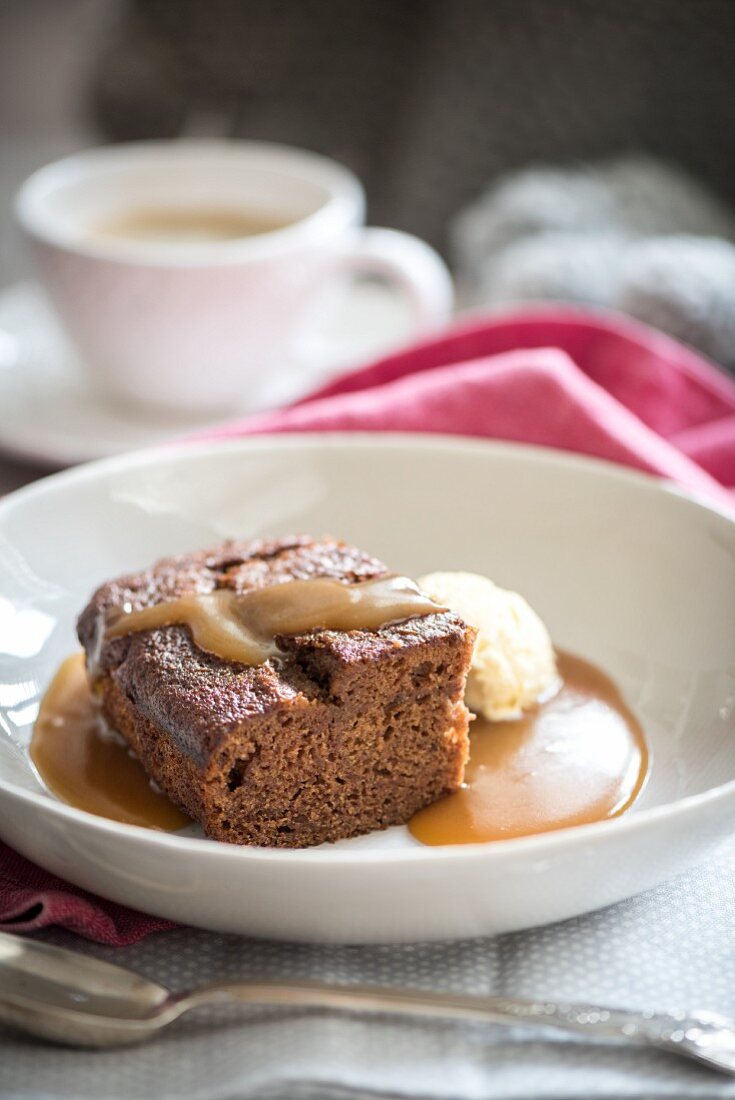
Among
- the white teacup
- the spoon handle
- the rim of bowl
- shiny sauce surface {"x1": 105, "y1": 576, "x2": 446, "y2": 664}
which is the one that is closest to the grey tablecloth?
the spoon handle

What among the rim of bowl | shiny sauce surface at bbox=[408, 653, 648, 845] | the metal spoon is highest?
the rim of bowl

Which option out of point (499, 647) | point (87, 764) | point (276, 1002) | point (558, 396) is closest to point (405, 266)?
point (558, 396)

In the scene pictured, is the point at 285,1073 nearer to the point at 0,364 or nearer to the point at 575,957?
the point at 575,957

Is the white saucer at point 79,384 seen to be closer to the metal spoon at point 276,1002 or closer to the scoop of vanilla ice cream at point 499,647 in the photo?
the scoop of vanilla ice cream at point 499,647

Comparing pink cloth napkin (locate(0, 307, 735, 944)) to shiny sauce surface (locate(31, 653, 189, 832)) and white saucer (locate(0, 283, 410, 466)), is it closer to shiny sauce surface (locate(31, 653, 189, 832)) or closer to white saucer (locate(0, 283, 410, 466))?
white saucer (locate(0, 283, 410, 466))

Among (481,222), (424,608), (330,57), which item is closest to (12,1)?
(330,57)

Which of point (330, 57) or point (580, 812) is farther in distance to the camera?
point (330, 57)
